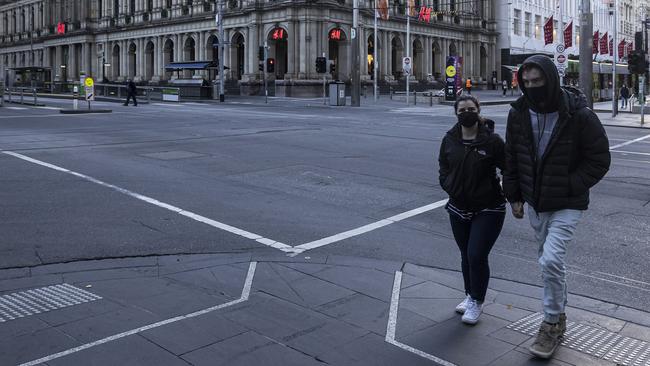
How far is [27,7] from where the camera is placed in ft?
322

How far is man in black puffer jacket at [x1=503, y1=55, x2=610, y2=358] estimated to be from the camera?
173 inches

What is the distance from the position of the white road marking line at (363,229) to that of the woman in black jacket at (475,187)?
2447 mm

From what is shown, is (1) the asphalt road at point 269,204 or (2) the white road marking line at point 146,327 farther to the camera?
(1) the asphalt road at point 269,204

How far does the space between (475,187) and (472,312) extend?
0.96 meters

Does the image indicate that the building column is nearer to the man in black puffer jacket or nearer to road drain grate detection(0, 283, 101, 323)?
road drain grate detection(0, 283, 101, 323)

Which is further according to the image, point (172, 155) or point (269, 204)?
point (172, 155)

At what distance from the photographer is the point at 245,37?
201ft

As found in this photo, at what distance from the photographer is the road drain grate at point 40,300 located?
16.9ft

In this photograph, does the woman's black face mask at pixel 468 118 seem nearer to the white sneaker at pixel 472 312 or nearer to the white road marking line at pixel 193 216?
the white sneaker at pixel 472 312

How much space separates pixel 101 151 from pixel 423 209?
917 centimetres

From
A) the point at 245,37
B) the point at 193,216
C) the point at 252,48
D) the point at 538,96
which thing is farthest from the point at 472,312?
the point at 245,37

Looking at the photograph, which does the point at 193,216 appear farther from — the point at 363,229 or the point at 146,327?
the point at 146,327

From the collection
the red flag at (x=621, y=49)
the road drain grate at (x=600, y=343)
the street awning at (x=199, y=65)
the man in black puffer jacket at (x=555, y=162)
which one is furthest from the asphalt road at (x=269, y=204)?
the red flag at (x=621, y=49)

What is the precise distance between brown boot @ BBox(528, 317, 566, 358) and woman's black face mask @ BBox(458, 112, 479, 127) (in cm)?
155
